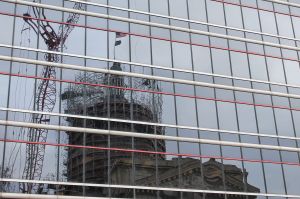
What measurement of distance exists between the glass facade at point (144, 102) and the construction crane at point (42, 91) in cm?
6

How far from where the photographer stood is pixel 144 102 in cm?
3209

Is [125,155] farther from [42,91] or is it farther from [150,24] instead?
[150,24]

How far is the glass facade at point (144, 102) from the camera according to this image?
29.2 meters

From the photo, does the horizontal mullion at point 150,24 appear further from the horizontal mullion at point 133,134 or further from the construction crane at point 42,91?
the horizontal mullion at point 133,134

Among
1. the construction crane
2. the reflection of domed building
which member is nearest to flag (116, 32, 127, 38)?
the reflection of domed building

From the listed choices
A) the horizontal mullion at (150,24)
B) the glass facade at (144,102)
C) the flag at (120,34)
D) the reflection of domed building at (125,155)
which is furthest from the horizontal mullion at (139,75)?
the horizontal mullion at (150,24)

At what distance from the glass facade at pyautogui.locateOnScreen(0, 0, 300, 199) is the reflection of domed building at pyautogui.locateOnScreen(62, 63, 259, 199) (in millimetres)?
62

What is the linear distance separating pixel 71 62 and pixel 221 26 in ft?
38.3

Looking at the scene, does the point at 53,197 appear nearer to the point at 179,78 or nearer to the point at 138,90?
the point at 138,90

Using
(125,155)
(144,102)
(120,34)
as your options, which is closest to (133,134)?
(125,155)

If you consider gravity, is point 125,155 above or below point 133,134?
below

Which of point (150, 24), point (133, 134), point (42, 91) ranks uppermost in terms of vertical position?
point (150, 24)

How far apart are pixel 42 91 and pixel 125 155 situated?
6.03 meters

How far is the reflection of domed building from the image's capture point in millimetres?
29562
